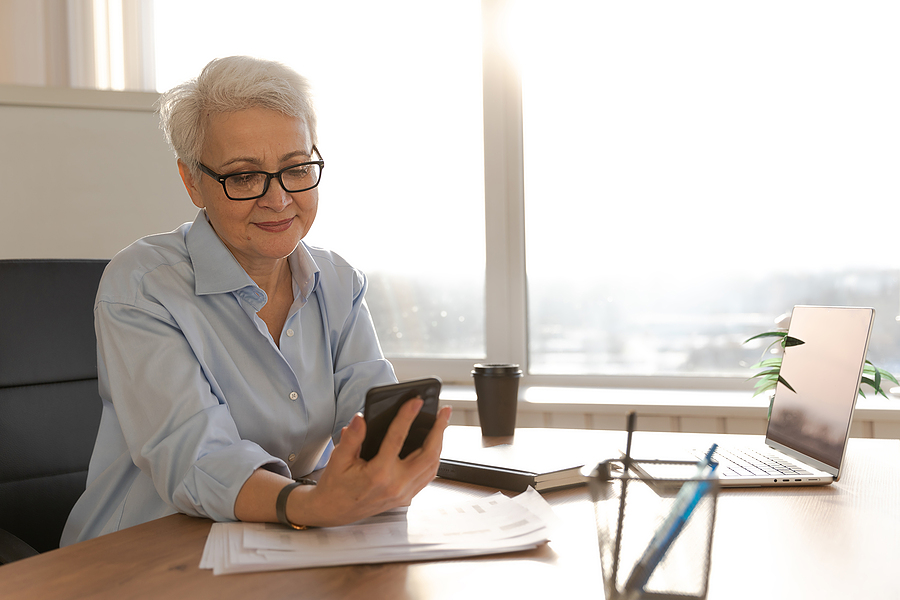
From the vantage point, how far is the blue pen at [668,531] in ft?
1.79

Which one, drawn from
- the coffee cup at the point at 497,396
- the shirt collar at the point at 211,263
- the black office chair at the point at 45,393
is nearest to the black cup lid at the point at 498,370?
the coffee cup at the point at 497,396

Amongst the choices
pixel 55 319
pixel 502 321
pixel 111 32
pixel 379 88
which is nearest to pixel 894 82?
pixel 502 321

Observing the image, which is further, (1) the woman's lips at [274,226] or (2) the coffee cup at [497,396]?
(2) the coffee cup at [497,396]

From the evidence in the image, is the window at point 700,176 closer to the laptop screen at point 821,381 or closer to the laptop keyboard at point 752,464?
the laptop screen at point 821,381

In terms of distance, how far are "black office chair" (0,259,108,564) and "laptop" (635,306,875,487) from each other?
3.28 feet

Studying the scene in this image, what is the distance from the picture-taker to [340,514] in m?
0.78

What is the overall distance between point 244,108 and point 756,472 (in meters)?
0.94

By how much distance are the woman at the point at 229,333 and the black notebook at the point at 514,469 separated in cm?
20

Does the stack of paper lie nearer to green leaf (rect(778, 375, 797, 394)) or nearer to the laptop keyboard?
the laptop keyboard

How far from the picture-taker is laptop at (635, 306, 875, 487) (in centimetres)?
100

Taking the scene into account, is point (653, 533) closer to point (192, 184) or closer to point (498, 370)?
point (498, 370)

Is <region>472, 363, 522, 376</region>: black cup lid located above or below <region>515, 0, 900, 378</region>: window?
below

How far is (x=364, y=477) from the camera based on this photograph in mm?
756

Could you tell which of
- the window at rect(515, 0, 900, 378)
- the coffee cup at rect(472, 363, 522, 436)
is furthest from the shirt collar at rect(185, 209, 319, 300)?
the window at rect(515, 0, 900, 378)
